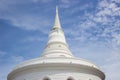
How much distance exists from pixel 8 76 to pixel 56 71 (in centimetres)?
778

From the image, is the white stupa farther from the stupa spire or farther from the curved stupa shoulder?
the stupa spire

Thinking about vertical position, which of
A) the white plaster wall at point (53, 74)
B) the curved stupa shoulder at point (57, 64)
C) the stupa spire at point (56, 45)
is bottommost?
the white plaster wall at point (53, 74)

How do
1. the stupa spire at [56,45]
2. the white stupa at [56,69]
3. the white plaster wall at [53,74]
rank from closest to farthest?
1. the white plaster wall at [53,74]
2. the white stupa at [56,69]
3. the stupa spire at [56,45]

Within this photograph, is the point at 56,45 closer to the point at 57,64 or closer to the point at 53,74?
the point at 57,64

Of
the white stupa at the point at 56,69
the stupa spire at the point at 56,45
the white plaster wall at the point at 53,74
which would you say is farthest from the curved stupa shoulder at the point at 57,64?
the stupa spire at the point at 56,45

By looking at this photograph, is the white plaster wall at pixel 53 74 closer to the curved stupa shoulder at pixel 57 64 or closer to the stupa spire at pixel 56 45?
the curved stupa shoulder at pixel 57 64

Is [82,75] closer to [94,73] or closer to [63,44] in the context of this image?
[94,73]

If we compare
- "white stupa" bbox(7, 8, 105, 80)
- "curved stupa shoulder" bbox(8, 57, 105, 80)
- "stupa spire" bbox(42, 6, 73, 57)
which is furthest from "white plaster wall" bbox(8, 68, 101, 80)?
"stupa spire" bbox(42, 6, 73, 57)

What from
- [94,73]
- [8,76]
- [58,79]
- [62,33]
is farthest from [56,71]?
[62,33]

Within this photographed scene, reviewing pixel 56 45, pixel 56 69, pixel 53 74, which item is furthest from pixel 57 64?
pixel 56 45

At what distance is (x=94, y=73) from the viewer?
32.8 m

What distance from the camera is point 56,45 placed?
38031 millimetres

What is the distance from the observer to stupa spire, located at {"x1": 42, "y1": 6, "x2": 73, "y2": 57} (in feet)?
120

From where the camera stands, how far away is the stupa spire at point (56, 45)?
3647 cm
